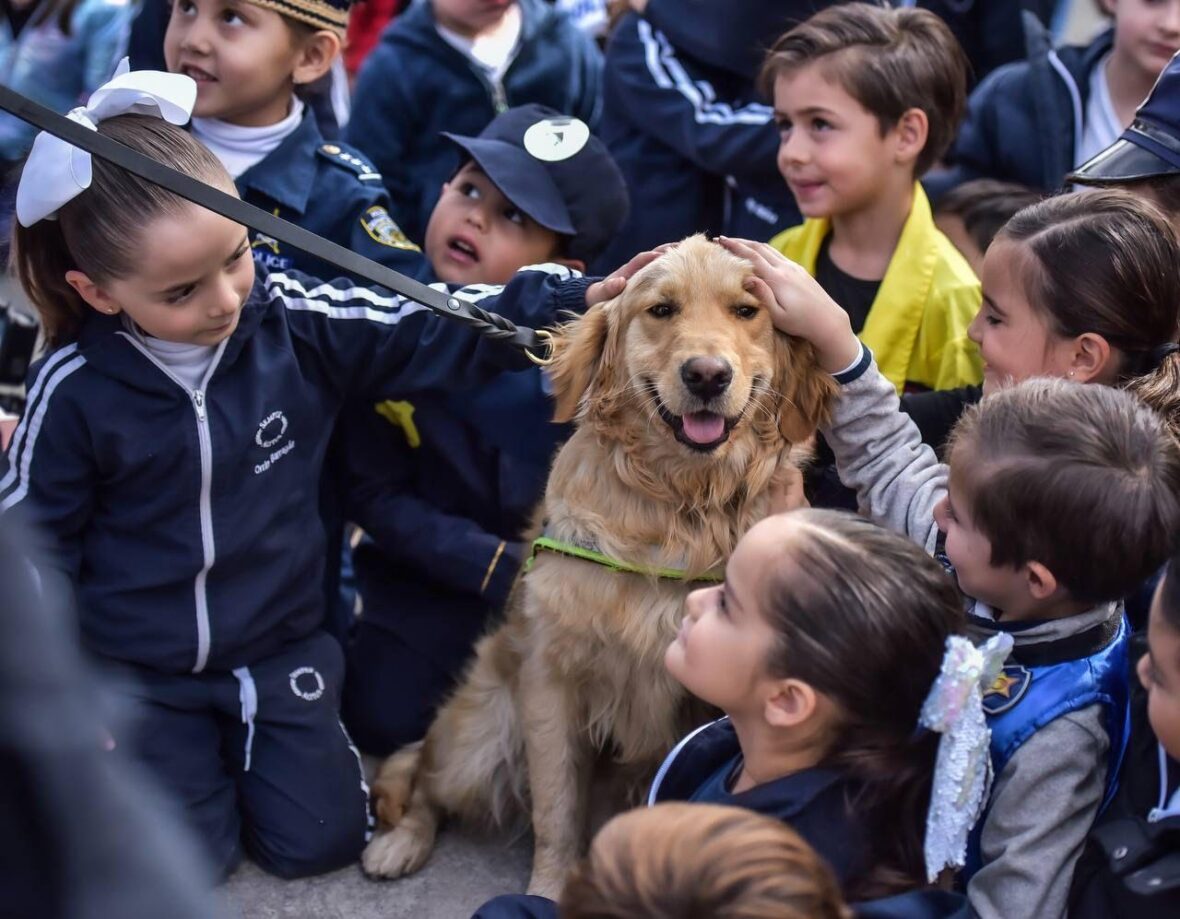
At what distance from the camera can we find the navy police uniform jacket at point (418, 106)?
14.7 ft

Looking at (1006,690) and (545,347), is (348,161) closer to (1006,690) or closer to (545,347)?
(545,347)

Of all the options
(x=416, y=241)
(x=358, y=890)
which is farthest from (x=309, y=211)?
(x=358, y=890)

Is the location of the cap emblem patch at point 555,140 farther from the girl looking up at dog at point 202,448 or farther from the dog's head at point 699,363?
the dog's head at point 699,363

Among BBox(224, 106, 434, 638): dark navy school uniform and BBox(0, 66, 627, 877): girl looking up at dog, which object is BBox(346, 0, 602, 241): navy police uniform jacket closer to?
BBox(224, 106, 434, 638): dark navy school uniform

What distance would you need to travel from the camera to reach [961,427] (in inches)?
96.2

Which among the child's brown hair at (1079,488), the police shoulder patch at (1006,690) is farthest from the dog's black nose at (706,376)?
the police shoulder patch at (1006,690)

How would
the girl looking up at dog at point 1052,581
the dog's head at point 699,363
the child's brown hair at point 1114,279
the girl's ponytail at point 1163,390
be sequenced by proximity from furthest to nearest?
the dog's head at point 699,363, the child's brown hair at point 1114,279, the girl's ponytail at point 1163,390, the girl looking up at dog at point 1052,581

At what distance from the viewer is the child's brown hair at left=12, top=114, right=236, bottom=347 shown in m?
2.78

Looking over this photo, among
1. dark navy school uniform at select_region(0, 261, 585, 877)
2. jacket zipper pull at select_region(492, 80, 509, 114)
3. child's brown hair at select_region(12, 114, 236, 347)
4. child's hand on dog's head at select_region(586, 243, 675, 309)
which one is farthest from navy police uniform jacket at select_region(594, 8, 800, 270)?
child's brown hair at select_region(12, 114, 236, 347)

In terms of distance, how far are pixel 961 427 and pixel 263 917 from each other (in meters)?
1.93

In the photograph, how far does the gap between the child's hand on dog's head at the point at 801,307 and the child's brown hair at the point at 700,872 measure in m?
1.31

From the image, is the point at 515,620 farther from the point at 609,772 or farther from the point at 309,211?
the point at 309,211

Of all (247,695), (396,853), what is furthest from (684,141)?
(396,853)

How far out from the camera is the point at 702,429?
2.84 meters
